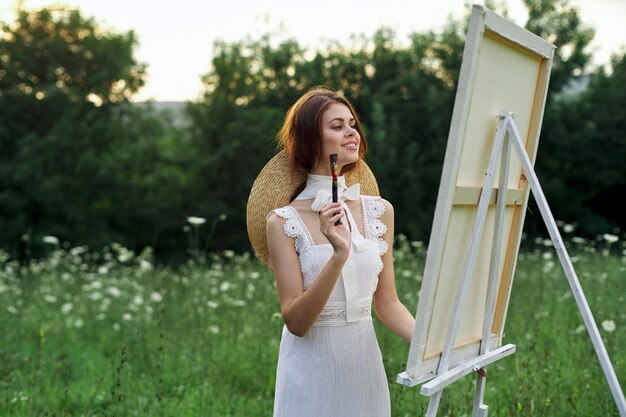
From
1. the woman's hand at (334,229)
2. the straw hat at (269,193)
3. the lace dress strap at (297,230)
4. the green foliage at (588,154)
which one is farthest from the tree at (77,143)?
the woman's hand at (334,229)

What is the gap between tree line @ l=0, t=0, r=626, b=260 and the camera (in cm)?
2398

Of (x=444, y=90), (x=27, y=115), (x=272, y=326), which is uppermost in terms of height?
(x=444, y=90)

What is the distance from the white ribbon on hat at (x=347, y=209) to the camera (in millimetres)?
2266

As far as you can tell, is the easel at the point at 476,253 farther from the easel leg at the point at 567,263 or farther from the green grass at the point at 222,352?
the green grass at the point at 222,352

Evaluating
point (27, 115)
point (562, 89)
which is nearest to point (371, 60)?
point (562, 89)

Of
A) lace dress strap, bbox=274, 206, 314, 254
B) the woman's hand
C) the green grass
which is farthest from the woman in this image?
the green grass

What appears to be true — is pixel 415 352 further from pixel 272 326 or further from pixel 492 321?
pixel 272 326

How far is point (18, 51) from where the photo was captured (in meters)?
25.4

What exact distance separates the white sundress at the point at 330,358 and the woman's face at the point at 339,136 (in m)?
0.23

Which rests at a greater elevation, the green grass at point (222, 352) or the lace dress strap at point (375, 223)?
the lace dress strap at point (375, 223)

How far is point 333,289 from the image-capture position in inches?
89.1

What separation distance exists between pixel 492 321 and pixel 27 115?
81.5 ft

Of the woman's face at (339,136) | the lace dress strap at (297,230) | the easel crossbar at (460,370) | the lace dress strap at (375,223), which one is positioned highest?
the woman's face at (339,136)

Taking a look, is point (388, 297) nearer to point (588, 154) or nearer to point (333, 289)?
point (333, 289)
